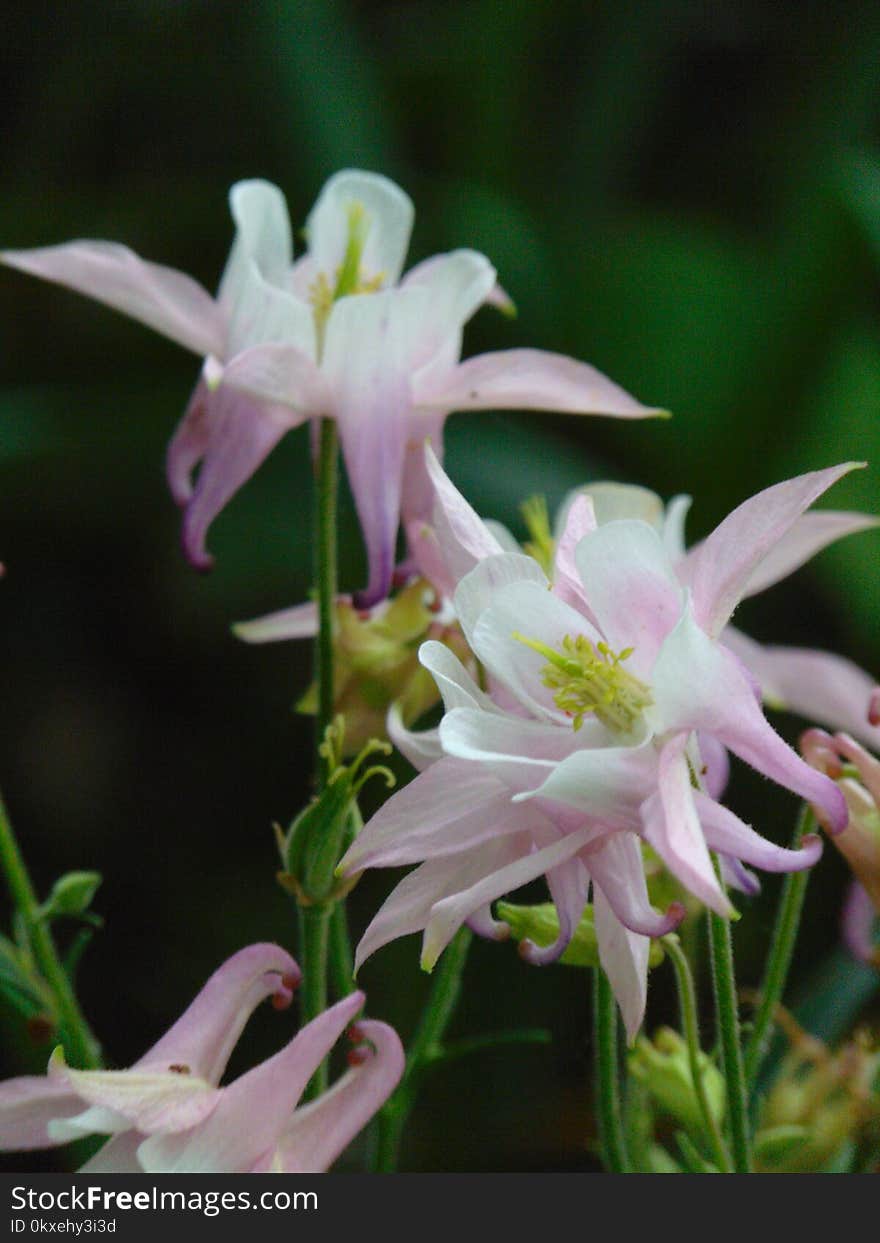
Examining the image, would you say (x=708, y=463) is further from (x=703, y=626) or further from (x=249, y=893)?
(x=703, y=626)

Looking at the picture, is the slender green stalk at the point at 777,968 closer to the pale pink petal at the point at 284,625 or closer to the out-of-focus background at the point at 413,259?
the pale pink petal at the point at 284,625

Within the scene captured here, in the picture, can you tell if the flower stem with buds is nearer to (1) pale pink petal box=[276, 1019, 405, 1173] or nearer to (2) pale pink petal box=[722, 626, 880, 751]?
(1) pale pink petal box=[276, 1019, 405, 1173]

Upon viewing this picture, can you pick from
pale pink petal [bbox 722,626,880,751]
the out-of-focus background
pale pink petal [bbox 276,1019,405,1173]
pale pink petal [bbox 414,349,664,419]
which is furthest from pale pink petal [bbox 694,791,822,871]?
the out-of-focus background

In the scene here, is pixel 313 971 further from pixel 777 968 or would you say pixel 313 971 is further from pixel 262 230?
pixel 262 230

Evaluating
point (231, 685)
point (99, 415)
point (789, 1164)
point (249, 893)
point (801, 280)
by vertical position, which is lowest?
point (249, 893)

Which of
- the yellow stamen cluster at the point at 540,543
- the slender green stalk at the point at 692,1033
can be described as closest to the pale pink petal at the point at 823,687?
the yellow stamen cluster at the point at 540,543

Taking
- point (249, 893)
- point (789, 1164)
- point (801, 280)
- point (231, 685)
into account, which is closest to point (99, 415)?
point (231, 685)

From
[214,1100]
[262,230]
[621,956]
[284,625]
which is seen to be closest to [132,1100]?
[214,1100]
